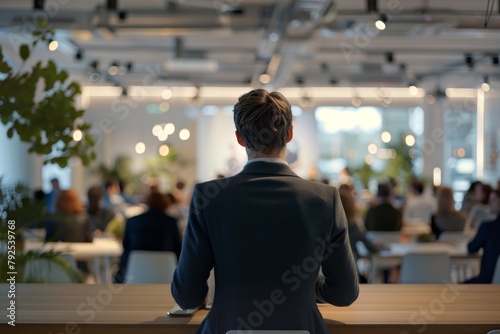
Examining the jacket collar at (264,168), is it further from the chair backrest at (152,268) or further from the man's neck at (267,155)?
the chair backrest at (152,268)

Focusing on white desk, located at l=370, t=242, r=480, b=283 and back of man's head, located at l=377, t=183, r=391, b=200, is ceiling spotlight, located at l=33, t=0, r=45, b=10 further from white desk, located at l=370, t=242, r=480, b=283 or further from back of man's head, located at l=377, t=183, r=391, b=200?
back of man's head, located at l=377, t=183, r=391, b=200

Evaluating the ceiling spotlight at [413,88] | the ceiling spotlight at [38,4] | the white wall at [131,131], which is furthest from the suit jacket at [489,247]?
the white wall at [131,131]

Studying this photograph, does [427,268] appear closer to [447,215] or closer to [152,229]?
[152,229]

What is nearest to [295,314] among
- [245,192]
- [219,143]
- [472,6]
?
[245,192]

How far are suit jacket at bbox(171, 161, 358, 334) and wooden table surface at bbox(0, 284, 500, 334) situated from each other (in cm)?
39

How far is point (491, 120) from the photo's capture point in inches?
723

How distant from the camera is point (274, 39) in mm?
11211

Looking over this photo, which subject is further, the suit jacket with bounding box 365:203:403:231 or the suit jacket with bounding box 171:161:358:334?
the suit jacket with bounding box 365:203:403:231

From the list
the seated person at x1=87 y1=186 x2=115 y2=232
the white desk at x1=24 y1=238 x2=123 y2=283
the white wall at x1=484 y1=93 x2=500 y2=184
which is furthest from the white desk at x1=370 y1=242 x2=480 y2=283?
the white wall at x1=484 y1=93 x2=500 y2=184

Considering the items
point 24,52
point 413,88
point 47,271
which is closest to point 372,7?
point 47,271

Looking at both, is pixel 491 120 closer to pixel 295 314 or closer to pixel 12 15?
pixel 12 15

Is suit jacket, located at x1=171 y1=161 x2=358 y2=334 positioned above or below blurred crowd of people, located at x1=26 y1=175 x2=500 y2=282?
above

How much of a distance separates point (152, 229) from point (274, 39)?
17.3 feet

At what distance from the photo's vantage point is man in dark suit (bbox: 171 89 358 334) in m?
2.36
